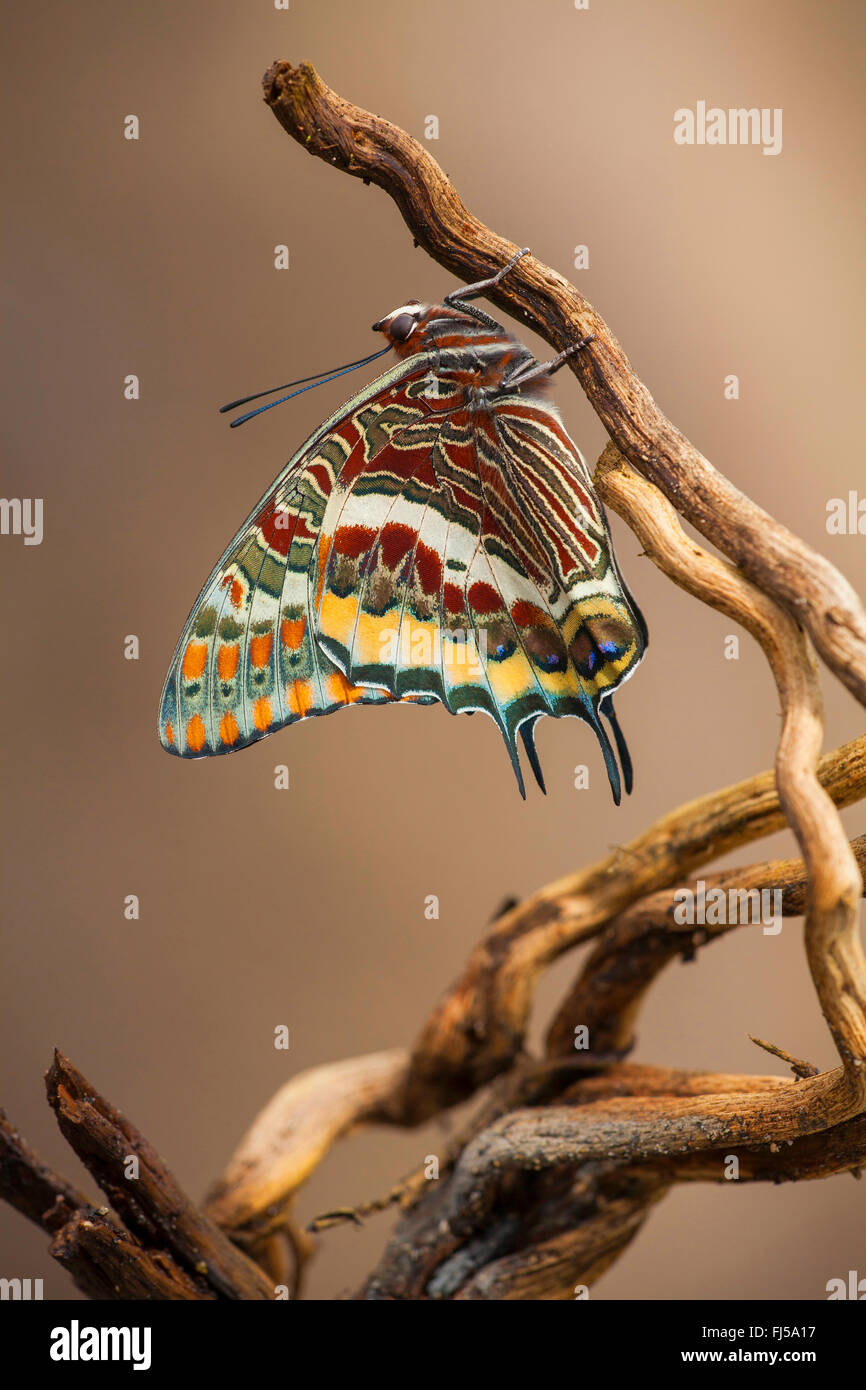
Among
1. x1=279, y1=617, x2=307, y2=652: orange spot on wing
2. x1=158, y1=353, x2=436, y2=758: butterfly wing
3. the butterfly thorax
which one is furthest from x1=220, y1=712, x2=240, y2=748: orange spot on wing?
the butterfly thorax

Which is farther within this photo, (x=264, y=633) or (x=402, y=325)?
(x=264, y=633)

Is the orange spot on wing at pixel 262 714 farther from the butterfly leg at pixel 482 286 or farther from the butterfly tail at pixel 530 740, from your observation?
the butterfly leg at pixel 482 286

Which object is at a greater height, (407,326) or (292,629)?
(407,326)

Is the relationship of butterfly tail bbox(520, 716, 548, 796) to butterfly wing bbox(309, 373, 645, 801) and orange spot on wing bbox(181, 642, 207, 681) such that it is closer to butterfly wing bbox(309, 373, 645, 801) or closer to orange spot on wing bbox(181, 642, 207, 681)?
butterfly wing bbox(309, 373, 645, 801)

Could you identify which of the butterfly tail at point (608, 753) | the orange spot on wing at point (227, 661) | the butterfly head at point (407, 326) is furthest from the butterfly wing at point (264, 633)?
the butterfly tail at point (608, 753)

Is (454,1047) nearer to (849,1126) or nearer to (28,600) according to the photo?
(849,1126)

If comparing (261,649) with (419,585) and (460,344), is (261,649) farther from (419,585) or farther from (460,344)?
(460,344)

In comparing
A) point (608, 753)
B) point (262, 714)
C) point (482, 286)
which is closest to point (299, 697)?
point (262, 714)

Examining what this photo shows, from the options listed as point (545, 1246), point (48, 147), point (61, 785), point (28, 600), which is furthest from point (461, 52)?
point (545, 1246)
